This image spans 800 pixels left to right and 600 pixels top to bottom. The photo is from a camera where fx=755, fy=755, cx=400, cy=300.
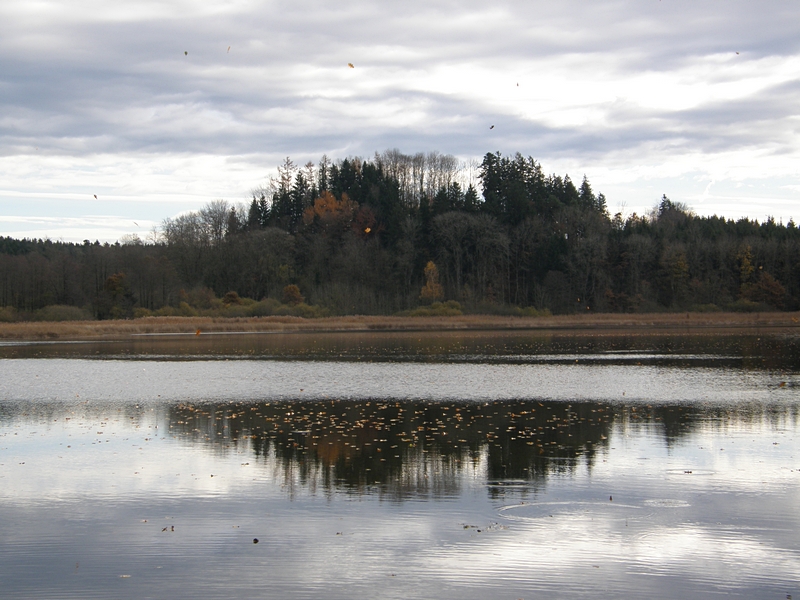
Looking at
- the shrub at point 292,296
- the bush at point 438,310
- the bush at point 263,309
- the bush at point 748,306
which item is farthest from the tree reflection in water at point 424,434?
the bush at point 748,306

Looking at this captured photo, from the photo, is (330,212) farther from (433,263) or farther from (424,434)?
(424,434)

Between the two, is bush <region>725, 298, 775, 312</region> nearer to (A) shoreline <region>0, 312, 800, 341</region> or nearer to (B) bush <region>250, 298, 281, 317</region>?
(A) shoreline <region>0, 312, 800, 341</region>

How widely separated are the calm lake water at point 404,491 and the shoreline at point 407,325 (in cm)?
4148

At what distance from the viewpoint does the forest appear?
298 feet

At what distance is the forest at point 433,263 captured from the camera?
90.9 metres

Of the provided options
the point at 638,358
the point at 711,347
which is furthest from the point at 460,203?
the point at 638,358

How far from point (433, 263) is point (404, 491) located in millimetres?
85102

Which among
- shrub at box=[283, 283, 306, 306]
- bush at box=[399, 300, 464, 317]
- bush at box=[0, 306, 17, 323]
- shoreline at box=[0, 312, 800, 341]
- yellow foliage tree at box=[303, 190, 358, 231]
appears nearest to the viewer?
shoreline at box=[0, 312, 800, 341]

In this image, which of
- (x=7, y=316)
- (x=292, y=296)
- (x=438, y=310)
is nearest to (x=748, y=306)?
(x=438, y=310)

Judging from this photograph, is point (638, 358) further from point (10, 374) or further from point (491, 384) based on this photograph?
point (10, 374)

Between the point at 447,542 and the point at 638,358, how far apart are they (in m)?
30.1

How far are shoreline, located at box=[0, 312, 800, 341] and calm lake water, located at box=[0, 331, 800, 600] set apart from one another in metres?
41.5

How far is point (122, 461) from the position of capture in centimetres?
1395

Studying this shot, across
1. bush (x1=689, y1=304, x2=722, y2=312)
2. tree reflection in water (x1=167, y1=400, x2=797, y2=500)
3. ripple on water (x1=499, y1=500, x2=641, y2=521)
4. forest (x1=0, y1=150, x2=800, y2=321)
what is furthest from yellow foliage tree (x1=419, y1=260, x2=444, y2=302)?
ripple on water (x1=499, y1=500, x2=641, y2=521)
